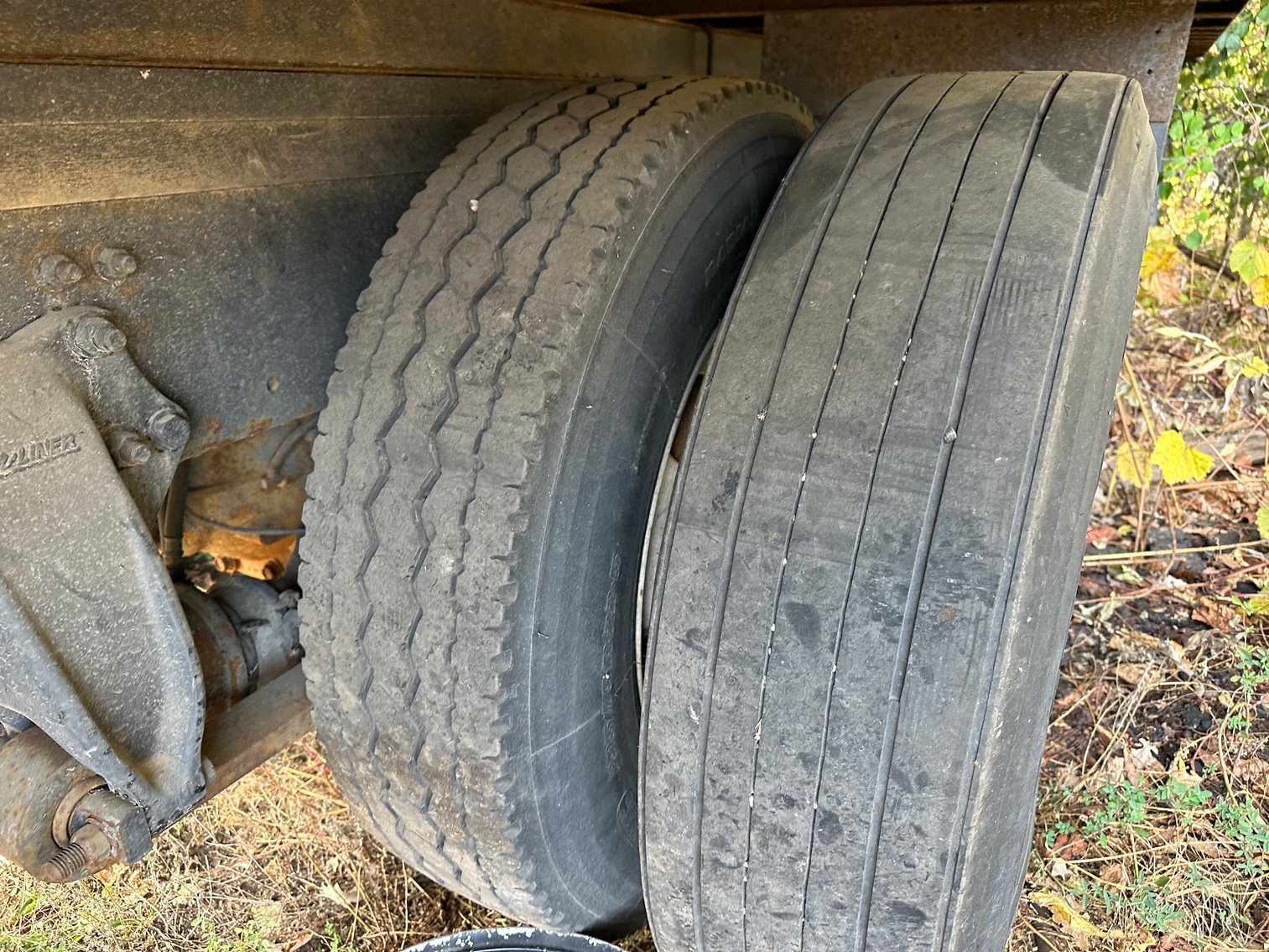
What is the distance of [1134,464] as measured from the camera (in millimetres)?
3520

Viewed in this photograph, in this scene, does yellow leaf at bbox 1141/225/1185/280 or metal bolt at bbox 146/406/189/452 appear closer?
metal bolt at bbox 146/406/189/452

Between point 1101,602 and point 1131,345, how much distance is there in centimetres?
204

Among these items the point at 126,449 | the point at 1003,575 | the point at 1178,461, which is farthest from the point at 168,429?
the point at 1178,461

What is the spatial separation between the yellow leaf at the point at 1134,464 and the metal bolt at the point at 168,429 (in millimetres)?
3239

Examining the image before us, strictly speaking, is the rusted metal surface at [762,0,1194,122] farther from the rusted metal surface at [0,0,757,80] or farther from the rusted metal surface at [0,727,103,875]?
the rusted metal surface at [0,727,103,875]

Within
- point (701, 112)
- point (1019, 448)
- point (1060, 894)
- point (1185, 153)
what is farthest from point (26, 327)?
point (1185, 153)

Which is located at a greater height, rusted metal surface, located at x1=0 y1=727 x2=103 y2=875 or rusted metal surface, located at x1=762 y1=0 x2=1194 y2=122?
rusted metal surface, located at x1=762 y1=0 x2=1194 y2=122

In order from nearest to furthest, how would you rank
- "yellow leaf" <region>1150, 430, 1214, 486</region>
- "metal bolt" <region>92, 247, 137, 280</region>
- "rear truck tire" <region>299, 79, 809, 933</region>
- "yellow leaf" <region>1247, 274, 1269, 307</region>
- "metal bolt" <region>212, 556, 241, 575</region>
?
"metal bolt" <region>92, 247, 137, 280</region>, "rear truck tire" <region>299, 79, 809, 933</region>, "metal bolt" <region>212, 556, 241, 575</region>, "yellow leaf" <region>1150, 430, 1214, 486</region>, "yellow leaf" <region>1247, 274, 1269, 307</region>

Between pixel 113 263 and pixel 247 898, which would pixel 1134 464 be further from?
pixel 113 263

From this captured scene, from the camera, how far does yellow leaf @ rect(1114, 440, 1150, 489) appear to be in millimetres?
3473

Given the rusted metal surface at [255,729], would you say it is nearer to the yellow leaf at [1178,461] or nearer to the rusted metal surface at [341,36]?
the rusted metal surface at [341,36]

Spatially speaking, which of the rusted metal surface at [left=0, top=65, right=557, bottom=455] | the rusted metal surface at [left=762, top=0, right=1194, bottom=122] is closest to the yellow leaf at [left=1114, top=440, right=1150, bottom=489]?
the rusted metal surface at [left=762, top=0, right=1194, bottom=122]

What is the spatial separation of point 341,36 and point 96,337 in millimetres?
653

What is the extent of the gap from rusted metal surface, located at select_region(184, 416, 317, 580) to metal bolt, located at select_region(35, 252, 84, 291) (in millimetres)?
561
